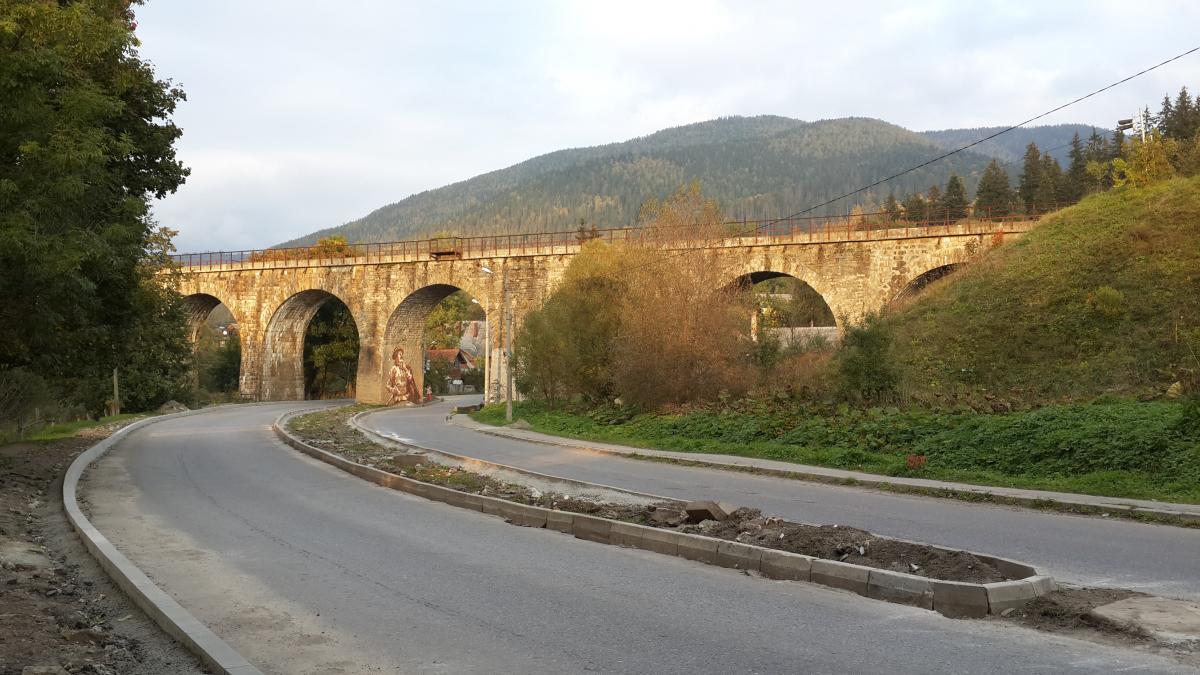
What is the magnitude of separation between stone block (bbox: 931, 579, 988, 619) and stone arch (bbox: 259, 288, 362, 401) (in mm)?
52640

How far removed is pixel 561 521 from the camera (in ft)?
36.4

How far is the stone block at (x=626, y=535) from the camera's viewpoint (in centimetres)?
988

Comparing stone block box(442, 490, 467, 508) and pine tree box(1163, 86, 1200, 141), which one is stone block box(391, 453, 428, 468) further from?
pine tree box(1163, 86, 1200, 141)

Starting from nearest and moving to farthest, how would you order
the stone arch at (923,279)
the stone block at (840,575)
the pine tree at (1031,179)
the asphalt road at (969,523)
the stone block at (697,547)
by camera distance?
1. the stone block at (840,575)
2. the asphalt road at (969,523)
3. the stone block at (697,547)
4. the stone arch at (923,279)
5. the pine tree at (1031,179)

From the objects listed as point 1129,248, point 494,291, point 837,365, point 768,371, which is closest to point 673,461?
point 837,365

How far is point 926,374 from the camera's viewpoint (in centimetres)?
2708

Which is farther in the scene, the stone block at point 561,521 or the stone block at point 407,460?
the stone block at point 407,460

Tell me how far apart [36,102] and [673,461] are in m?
14.1

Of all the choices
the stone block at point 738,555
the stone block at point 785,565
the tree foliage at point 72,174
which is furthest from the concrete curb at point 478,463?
the tree foliage at point 72,174

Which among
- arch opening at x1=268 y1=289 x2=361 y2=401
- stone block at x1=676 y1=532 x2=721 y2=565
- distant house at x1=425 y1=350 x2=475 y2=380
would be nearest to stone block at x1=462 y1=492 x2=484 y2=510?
stone block at x1=676 y1=532 x2=721 y2=565

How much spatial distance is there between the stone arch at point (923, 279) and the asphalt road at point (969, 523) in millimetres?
23824

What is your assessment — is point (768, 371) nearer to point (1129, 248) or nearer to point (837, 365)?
point (837, 365)

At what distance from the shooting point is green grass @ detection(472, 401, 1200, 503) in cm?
1383

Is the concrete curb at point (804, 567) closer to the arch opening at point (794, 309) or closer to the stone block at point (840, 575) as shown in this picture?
the stone block at point (840, 575)
